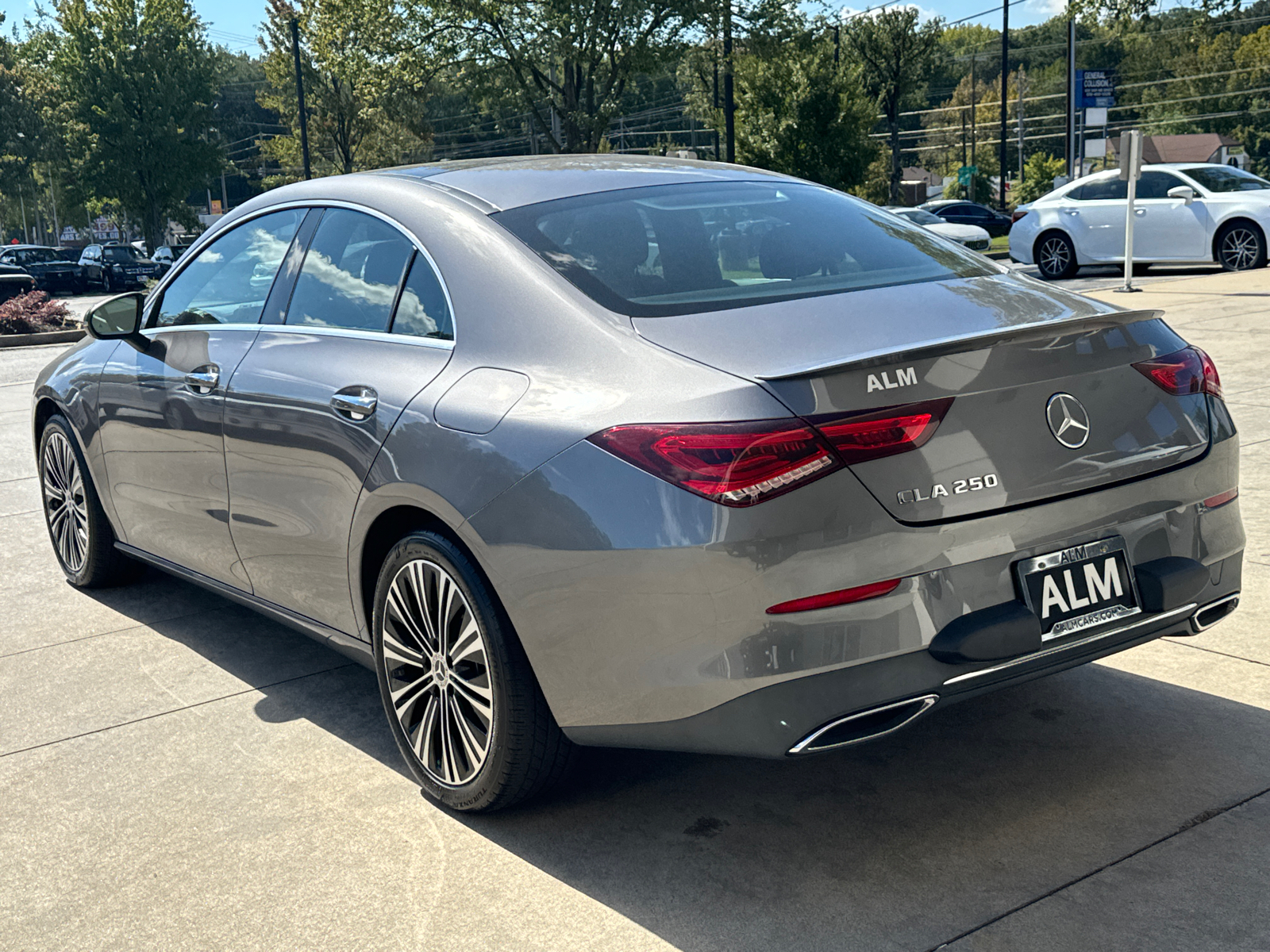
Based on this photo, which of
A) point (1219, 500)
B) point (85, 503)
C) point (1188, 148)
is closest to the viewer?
point (1219, 500)

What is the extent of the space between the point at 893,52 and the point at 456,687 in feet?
192

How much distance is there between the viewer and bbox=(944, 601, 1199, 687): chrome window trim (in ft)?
9.10

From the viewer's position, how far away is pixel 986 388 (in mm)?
2785

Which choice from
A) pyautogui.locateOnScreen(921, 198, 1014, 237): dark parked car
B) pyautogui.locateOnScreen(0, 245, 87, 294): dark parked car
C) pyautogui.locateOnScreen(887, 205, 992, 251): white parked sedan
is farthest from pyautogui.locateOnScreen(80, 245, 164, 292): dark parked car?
pyautogui.locateOnScreen(921, 198, 1014, 237): dark parked car

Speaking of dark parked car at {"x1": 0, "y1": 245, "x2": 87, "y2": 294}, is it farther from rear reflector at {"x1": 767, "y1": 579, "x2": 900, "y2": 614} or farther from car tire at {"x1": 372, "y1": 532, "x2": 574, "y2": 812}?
rear reflector at {"x1": 767, "y1": 579, "x2": 900, "y2": 614}

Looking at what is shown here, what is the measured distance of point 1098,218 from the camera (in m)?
20.3

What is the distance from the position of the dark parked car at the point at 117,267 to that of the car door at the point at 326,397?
4064 cm

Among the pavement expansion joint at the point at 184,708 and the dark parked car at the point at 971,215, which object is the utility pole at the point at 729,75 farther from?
the pavement expansion joint at the point at 184,708

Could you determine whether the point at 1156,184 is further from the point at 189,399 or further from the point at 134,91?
the point at 134,91

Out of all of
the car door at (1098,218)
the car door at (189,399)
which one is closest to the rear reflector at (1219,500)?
the car door at (189,399)

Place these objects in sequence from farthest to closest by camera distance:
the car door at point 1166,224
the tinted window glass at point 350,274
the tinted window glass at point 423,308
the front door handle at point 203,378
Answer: the car door at point 1166,224 → the front door handle at point 203,378 → the tinted window glass at point 350,274 → the tinted window glass at point 423,308

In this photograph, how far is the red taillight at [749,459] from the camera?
8.53ft

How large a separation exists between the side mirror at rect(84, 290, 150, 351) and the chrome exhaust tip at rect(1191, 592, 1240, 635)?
11.7ft

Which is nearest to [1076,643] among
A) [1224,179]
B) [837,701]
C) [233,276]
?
[837,701]
